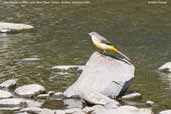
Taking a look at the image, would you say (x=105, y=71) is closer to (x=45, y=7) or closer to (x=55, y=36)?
(x=55, y=36)

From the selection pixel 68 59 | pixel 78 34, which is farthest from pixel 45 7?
pixel 68 59

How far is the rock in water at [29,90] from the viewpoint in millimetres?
18587

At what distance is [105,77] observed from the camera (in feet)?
60.2

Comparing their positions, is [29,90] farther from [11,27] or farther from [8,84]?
[11,27]

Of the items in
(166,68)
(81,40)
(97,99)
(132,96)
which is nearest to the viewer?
(97,99)

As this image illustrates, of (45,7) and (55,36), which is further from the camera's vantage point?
(45,7)

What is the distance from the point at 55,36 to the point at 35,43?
2.67m

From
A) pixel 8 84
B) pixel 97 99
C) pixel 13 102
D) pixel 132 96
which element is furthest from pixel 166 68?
A: pixel 13 102

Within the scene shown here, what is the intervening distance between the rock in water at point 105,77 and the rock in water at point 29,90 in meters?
0.82

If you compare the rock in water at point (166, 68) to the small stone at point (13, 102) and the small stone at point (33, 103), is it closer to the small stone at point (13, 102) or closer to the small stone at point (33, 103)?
the small stone at point (33, 103)

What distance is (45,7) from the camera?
47469mm

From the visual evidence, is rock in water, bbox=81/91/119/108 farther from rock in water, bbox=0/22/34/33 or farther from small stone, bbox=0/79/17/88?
rock in water, bbox=0/22/34/33

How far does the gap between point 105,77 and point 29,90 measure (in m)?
2.22

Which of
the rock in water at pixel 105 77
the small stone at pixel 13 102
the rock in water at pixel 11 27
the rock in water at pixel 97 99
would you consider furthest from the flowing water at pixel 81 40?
the small stone at pixel 13 102
